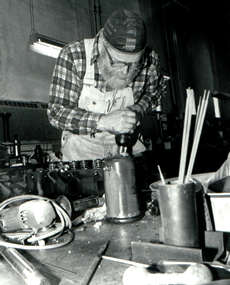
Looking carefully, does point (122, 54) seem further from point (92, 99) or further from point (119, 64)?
point (92, 99)

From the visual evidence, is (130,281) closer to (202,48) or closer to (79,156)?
(79,156)

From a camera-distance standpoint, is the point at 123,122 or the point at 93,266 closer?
the point at 93,266

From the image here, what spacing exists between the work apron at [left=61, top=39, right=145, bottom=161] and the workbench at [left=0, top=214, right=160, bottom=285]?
0.81m

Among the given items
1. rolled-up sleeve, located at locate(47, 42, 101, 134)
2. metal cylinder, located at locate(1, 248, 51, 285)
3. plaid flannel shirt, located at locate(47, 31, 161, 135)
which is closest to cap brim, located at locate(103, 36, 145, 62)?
plaid flannel shirt, located at locate(47, 31, 161, 135)

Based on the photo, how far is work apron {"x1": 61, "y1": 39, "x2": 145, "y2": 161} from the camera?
1987 millimetres

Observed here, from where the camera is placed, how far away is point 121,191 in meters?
1.17

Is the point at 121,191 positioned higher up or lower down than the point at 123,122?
lower down

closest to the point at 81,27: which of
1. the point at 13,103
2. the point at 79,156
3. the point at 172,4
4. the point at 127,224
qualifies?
the point at 13,103

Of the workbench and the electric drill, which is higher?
the electric drill

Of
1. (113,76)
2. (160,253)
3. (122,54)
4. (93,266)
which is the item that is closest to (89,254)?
(93,266)

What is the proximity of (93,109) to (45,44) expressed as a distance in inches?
80.2

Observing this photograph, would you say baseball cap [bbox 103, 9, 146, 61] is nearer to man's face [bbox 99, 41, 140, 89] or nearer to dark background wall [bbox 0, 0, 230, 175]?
man's face [bbox 99, 41, 140, 89]

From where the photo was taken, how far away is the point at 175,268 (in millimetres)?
633

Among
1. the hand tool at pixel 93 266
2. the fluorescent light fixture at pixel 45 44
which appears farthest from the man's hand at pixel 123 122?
the fluorescent light fixture at pixel 45 44
